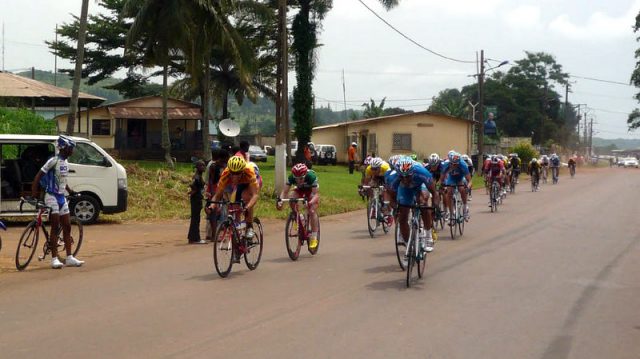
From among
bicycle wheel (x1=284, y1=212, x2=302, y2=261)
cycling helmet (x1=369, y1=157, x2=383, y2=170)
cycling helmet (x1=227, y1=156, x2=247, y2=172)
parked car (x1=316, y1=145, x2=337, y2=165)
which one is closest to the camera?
cycling helmet (x1=227, y1=156, x2=247, y2=172)

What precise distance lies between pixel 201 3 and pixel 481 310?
77.7 ft

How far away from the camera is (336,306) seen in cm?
882

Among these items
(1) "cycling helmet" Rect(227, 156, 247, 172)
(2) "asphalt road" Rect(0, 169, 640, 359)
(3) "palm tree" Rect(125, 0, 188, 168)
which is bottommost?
(2) "asphalt road" Rect(0, 169, 640, 359)

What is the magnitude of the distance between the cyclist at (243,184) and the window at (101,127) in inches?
1444

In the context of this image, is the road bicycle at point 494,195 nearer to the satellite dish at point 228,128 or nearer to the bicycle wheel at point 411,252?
the satellite dish at point 228,128

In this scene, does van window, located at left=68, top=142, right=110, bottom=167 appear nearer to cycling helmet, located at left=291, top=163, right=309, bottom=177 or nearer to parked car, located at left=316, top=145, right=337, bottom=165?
cycling helmet, located at left=291, top=163, right=309, bottom=177

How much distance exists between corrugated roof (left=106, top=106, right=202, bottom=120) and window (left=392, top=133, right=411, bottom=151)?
46.9 ft

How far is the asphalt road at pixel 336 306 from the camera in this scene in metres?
6.98

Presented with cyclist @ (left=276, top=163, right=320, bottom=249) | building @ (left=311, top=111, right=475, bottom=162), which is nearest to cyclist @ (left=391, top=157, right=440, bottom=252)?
cyclist @ (left=276, top=163, right=320, bottom=249)

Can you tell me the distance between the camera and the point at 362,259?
42.3ft

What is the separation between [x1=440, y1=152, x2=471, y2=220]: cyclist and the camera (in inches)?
650

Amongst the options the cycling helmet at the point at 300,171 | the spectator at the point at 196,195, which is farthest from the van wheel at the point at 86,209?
the cycling helmet at the point at 300,171

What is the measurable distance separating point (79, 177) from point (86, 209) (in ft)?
2.50

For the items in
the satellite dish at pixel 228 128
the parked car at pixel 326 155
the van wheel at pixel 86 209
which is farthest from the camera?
the parked car at pixel 326 155
